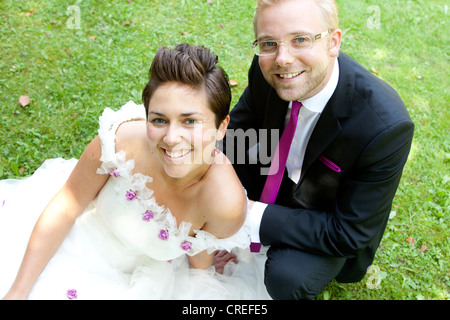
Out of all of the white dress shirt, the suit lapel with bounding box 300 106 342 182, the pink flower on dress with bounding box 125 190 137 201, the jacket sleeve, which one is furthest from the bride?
the suit lapel with bounding box 300 106 342 182

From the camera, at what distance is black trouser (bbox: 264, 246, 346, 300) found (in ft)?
8.80

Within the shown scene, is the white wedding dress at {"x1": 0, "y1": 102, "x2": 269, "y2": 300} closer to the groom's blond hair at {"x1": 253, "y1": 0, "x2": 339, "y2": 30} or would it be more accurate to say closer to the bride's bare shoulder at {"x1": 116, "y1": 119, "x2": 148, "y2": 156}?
the bride's bare shoulder at {"x1": 116, "y1": 119, "x2": 148, "y2": 156}

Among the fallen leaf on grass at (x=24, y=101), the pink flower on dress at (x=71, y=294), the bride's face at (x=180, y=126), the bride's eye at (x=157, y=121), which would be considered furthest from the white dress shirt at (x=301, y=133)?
the fallen leaf on grass at (x=24, y=101)

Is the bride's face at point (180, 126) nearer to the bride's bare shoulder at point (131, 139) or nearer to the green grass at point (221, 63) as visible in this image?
the bride's bare shoulder at point (131, 139)

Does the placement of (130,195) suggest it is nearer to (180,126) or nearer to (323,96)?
(180,126)

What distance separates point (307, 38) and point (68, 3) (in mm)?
4189

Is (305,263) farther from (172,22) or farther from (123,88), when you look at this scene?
(172,22)

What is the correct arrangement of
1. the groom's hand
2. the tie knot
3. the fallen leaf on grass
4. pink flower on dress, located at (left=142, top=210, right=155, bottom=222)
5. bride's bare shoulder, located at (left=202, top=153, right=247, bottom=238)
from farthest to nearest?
the fallen leaf on grass → the groom's hand → the tie knot → pink flower on dress, located at (left=142, top=210, right=155, bottom=222) → bride's bare shoulder, located at (left=202, top=153, right=247, bottom=238)

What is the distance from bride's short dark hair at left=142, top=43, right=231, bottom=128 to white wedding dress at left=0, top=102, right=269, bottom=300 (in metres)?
0.57

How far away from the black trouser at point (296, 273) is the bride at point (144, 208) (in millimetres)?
360

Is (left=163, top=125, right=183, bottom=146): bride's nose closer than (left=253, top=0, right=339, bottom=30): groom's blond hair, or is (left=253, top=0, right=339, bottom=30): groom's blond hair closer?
(left=163, top=125, right=183, bottom=146): bride's nose

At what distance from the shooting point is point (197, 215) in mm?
2439

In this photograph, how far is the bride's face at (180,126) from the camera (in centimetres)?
202

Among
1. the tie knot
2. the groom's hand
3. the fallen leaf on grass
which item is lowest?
the groom's hand
